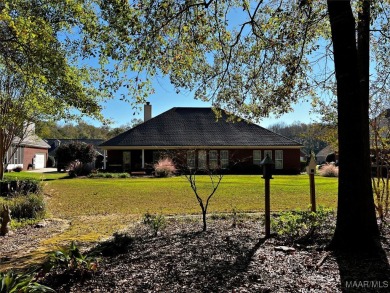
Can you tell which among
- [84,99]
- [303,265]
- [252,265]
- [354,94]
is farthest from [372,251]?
[84,99]

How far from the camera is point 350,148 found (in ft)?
15.5

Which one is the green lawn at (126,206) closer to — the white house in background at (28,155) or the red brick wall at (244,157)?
the red brick wall at (244,157)

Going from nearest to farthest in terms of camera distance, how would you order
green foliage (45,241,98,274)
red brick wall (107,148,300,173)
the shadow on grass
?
the shadow on grass → green foliage (45,241,98,274) → red brick wall (107,148,300,173)

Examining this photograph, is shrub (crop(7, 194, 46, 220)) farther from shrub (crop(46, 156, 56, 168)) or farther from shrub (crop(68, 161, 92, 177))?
shrub (crop(46, 156, 56, 168))

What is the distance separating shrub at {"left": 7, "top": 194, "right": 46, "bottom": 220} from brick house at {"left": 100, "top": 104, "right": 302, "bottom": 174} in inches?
765

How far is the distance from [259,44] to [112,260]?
5201 millimetres

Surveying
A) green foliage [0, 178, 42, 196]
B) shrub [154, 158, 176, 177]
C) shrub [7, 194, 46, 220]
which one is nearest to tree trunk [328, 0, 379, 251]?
shrub [7, 194, 46, 220]

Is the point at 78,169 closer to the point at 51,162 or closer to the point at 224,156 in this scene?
the point at 224,156

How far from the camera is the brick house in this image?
1179 inches

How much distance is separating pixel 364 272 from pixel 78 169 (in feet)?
79.3

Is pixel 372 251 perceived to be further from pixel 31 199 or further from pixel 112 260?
pixel 31 199

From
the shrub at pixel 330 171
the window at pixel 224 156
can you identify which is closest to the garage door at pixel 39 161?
the window at pixel 224 156

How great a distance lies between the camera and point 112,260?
4699 mm

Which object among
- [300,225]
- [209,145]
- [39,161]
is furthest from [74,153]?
[300,225]
